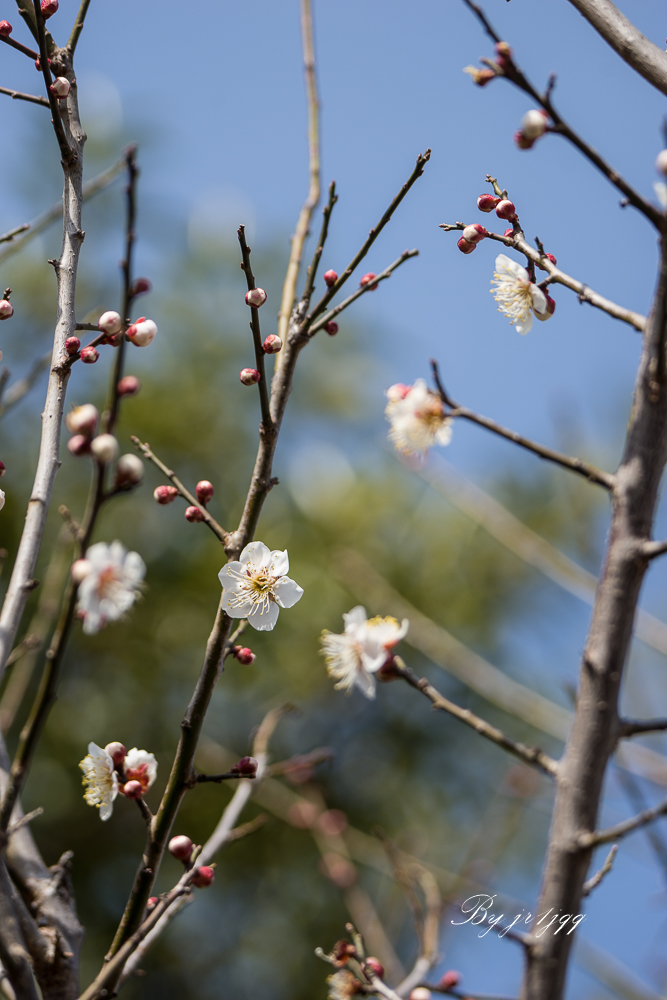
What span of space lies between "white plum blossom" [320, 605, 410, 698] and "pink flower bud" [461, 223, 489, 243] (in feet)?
1.62

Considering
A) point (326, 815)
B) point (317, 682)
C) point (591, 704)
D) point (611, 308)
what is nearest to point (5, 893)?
point (591, 704)

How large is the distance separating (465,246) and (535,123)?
0.30m

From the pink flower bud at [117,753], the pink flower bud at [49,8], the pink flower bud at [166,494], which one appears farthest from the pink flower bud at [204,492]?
the pink flower bud at [49,8]

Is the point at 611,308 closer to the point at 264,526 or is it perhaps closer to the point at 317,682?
the point at 317,682

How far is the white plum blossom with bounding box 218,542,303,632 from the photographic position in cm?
81

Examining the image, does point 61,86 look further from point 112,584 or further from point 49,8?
point 112,584

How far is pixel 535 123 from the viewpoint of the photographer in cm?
67

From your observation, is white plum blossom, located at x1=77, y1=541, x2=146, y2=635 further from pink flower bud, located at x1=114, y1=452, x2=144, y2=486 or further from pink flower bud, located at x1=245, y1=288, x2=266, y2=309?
pink flower bud, located at x1=245, y1=288, x2=266, y2=309

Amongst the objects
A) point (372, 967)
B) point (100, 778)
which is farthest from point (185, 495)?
point (372, 967)

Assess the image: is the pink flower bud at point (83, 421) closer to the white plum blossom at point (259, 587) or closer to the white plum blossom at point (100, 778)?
the white plum blossom at point (259, 587)

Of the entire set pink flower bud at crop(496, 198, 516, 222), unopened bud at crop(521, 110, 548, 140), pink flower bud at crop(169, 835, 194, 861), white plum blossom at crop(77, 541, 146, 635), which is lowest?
pink flower bud at crop(169, 835, 194, 861)

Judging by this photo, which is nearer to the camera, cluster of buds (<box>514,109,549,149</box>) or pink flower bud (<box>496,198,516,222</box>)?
cluster of buds (<box>514,109,549,149</box>)

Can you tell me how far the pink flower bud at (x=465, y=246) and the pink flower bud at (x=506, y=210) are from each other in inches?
1.9

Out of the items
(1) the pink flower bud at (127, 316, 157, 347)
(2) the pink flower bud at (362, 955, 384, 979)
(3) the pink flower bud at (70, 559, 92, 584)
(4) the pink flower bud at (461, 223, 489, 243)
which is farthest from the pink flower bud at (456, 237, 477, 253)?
(2) the pink flower bud at (362, 955, 384, 979)
